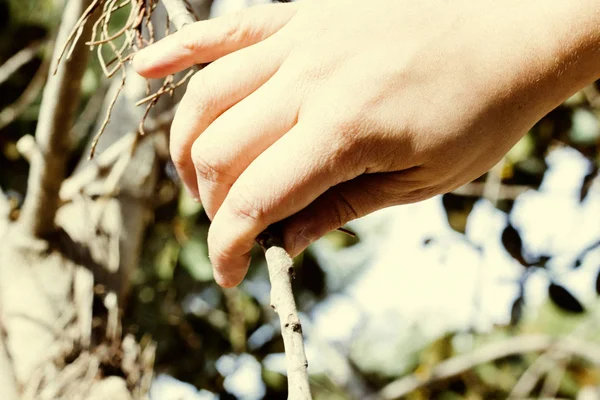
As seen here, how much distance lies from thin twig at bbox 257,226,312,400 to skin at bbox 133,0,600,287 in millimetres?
26

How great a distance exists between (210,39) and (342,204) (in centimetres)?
23

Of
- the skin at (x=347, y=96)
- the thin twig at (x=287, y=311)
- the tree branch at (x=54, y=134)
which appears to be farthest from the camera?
the tree branch at (x=54, y=134)

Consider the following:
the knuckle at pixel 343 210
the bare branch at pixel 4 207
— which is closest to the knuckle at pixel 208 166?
the knuckle at pixel 343 210

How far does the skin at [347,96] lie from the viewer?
1.90 ft

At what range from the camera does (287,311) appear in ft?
1.65

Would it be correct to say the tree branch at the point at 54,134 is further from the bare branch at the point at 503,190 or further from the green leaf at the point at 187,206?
the bare branch at the point at 503,190

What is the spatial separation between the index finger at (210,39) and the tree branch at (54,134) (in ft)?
2.10

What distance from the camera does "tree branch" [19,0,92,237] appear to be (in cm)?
128

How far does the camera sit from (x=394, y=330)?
3336 millimetres

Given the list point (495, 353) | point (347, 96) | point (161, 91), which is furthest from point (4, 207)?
point (495, 353)

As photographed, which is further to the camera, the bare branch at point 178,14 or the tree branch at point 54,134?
the tree branch at point 54,134

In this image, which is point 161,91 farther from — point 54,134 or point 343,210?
point 54,134

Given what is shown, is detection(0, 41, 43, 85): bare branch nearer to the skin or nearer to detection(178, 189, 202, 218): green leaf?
detection(178, 189, 202, 218): green leaf

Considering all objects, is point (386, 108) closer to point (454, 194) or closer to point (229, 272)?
point (229, 272)
